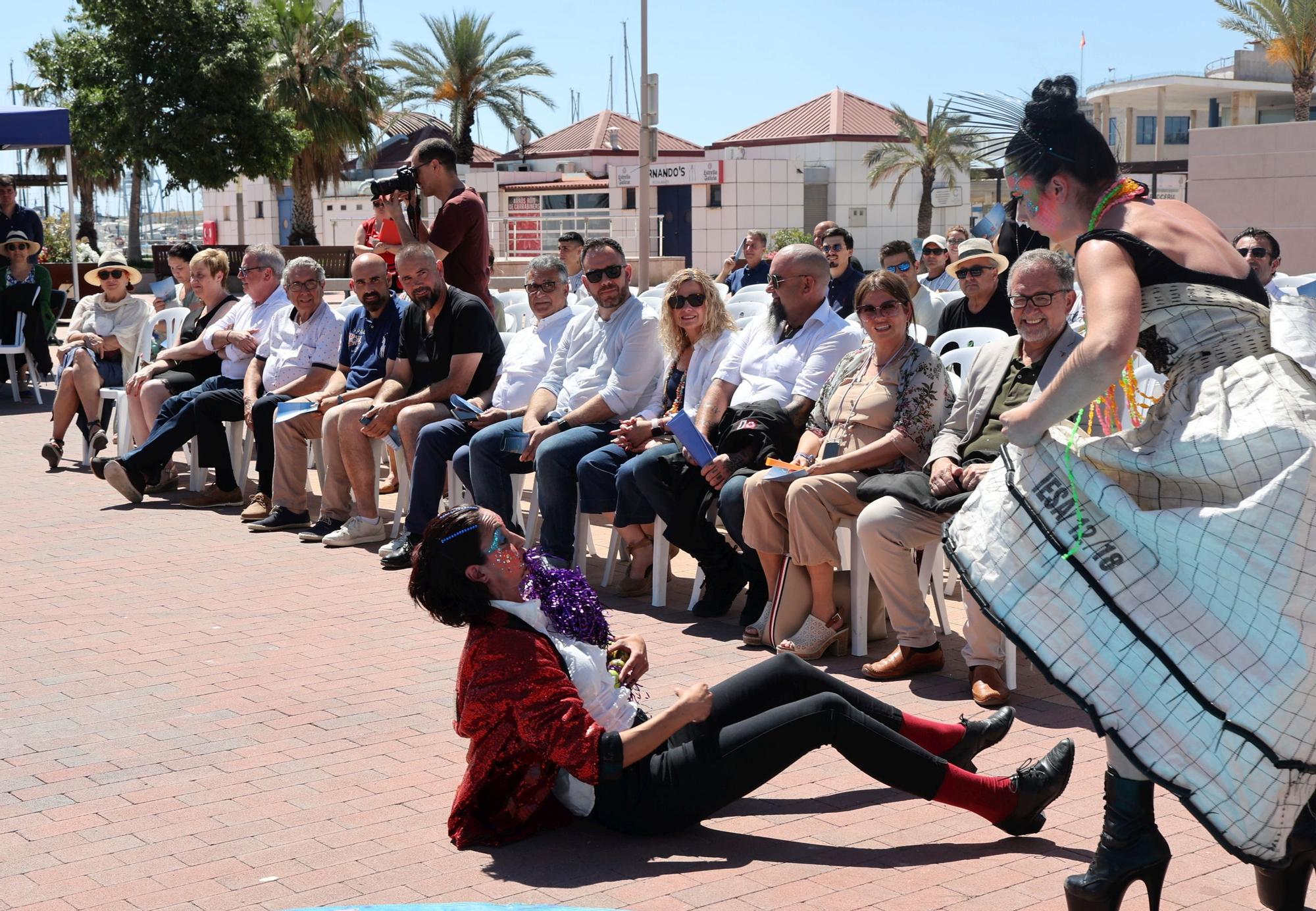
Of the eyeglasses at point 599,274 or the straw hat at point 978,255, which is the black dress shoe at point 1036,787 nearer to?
the eyeglasses at point 599,274

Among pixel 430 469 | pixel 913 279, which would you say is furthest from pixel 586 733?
pixel 913 279

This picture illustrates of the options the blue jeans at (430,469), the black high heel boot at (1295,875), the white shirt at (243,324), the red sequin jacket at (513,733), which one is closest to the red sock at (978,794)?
the black high heel boot at (1295,875)

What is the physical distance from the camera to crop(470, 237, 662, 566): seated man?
7.16 metres

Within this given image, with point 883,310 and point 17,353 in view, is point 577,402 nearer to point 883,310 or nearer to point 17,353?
point 883,310

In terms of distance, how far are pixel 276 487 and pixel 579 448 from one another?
8.57 feet

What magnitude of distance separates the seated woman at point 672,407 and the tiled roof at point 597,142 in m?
44.3

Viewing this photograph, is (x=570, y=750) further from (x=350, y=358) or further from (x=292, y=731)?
(x=350, y=358)

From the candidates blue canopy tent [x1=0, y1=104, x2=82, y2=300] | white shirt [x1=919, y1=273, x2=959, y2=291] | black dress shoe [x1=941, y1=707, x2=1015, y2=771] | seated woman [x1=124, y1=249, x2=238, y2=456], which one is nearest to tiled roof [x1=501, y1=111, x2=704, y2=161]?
blue canopy tent [x1=0, y1=104, x2=82, y2=300]

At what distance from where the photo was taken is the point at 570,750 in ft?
11.7

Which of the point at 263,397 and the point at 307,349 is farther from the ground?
the point at 307,349

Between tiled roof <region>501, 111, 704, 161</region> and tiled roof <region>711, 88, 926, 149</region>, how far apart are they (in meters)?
3.22

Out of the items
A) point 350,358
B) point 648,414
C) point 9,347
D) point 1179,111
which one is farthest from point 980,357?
point 1179,111

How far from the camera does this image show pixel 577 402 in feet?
24.8

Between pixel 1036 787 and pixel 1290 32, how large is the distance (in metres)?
34.1
